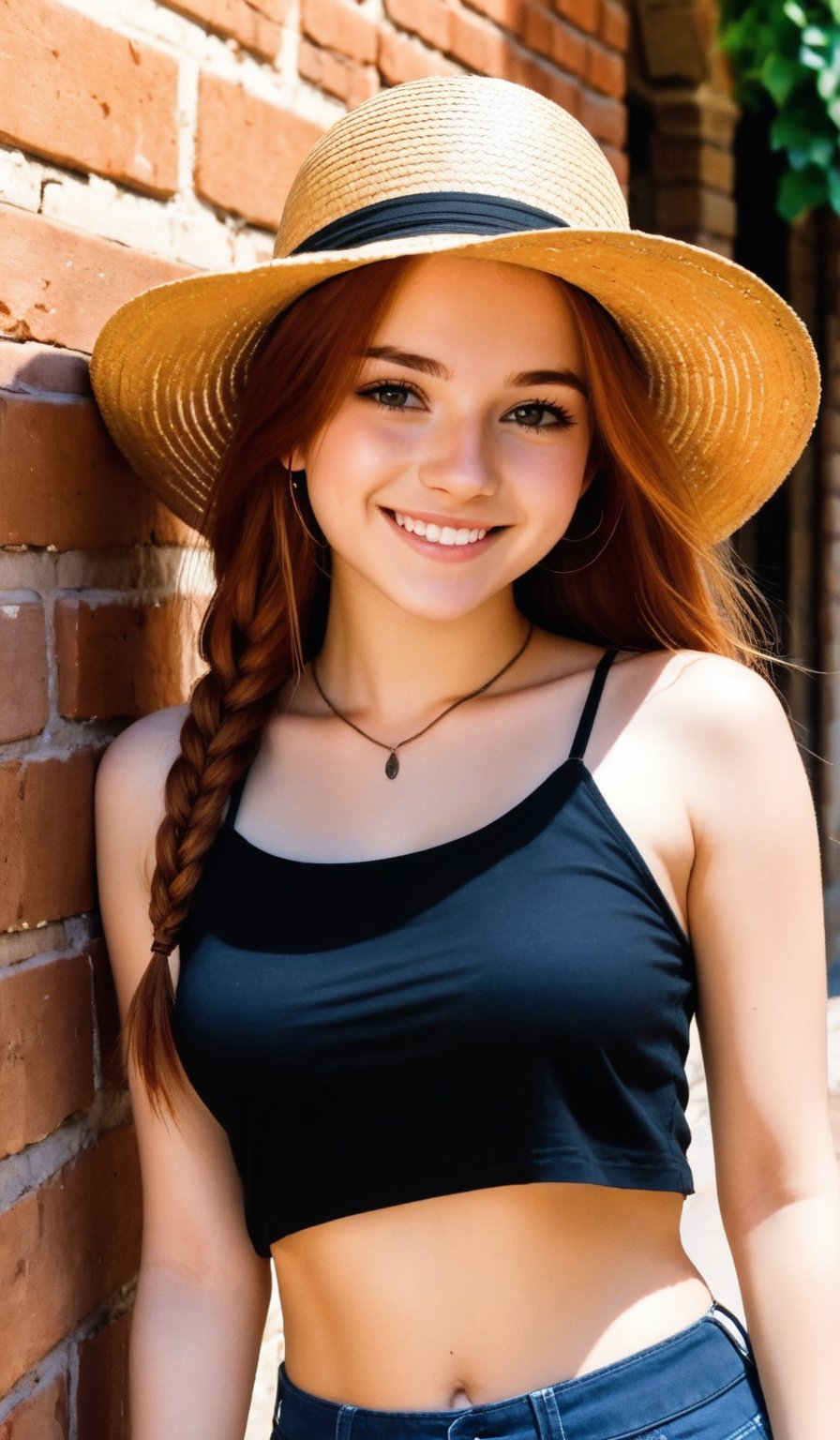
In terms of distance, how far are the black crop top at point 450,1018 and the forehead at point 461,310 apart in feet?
1.54

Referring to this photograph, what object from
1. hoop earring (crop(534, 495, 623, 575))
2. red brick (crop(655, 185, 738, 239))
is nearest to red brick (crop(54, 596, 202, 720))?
hoop earring (crop(534, 495, 623, 575))

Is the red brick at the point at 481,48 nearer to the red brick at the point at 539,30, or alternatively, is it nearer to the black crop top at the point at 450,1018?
the red brick at the point at 539,30

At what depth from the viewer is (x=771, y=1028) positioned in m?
1.78

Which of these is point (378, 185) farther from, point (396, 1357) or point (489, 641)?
point (396, 1357)

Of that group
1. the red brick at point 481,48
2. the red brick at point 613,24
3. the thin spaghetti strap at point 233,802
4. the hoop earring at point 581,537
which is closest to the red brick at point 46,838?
the thin spaghetti strap at point 233,802

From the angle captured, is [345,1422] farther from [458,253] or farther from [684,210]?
[684,210]

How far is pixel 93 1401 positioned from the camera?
1.80 metres

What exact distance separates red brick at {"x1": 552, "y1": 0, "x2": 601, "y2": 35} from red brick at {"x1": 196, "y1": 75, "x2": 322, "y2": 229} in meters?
0.95

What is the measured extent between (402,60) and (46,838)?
1393 millimetres

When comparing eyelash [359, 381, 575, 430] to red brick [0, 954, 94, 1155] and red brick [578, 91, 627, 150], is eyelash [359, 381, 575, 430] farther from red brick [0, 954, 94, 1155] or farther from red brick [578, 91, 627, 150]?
red brick [578, 91, 627, 150]

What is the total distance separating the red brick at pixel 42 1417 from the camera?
1583mm

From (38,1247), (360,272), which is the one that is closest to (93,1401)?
(38,1247)

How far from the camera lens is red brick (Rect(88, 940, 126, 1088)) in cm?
181

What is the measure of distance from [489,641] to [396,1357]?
0.85 meters
